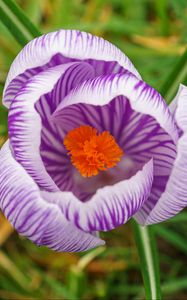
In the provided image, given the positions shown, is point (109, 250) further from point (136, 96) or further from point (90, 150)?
point (136, 96)

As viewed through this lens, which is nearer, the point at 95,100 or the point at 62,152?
the point at 95,100

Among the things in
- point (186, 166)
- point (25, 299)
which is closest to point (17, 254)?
point (25, 299)

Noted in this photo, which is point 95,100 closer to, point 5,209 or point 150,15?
point 5,209

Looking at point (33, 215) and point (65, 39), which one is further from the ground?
point (65, 39)

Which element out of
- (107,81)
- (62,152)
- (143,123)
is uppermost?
(107,81)

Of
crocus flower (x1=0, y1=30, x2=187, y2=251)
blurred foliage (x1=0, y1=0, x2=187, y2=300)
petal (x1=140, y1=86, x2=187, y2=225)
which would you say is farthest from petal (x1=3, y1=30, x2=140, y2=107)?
blurred foliage (x1=0, y1=0, x2=187, y2=300)

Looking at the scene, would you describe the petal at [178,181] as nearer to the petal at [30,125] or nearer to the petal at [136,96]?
the petal at [136,96]

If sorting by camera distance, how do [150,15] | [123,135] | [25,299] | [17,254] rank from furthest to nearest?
[150,15], [17,254], [25,299], [123,135]

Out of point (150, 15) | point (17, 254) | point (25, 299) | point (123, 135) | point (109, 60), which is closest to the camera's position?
point (109, 60)
